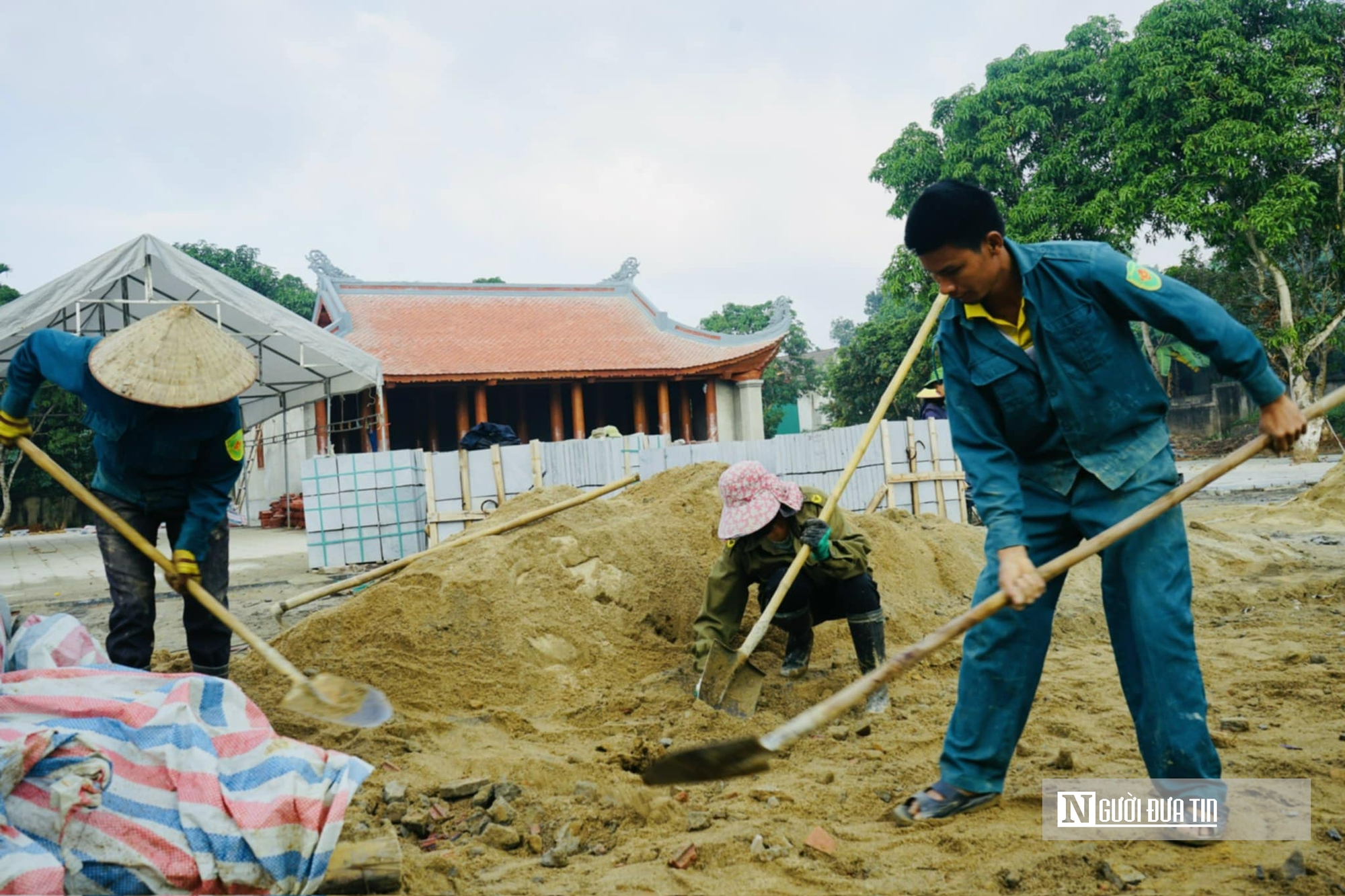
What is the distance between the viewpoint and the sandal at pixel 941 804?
7.33ft

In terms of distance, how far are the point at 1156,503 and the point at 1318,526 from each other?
22.7 feet

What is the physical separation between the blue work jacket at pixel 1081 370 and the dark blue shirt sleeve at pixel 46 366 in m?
2.82

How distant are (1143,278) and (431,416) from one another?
16.6 m

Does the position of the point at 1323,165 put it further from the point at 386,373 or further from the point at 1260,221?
the point at 386,373

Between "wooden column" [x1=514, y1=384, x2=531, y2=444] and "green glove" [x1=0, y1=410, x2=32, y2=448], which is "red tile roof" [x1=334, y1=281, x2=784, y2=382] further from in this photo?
"green glove" [x1=0, y1=410, x2=32, y2=448]

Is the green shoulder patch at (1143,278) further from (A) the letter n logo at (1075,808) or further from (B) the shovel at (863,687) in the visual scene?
(A) the letter n logo at (1075,808)

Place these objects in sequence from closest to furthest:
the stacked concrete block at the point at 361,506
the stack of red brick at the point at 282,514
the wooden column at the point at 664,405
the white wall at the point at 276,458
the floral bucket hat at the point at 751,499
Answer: the floral bucket hat at the point at 751,499 → the stacked concrete block at the point at 361,506 → the stack of red brick at the point at 282,514 → the white wall at the point at 276,458 → the wooden column at the point at 664,405

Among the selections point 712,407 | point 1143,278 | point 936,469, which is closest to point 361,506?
point 936,469

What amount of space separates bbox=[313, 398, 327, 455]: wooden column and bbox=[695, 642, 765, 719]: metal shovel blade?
470 inches

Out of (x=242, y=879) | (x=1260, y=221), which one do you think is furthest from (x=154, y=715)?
(x=1260, y=221)

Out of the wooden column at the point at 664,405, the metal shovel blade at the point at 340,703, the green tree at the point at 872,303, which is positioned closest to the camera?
the metal shovel blade at the point at 340,703

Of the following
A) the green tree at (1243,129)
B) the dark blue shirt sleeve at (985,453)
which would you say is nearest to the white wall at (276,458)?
the green tree at (1243,129)

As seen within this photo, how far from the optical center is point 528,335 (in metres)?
18.9

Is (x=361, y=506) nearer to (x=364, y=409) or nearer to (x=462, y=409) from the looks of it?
(x=462, y=409)
